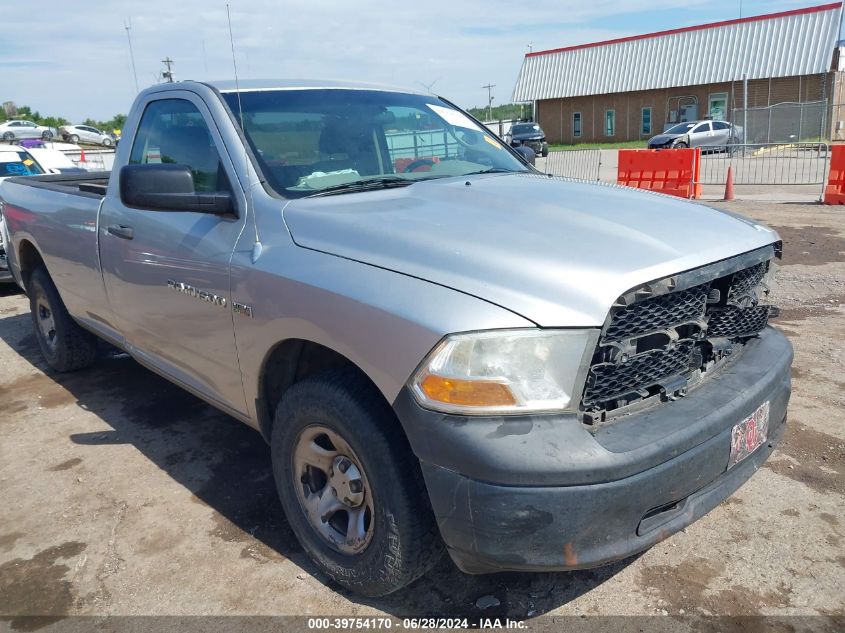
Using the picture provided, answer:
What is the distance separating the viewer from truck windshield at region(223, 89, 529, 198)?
3.06 meters

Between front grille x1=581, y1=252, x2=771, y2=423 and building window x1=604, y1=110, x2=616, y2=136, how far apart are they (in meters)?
40.6

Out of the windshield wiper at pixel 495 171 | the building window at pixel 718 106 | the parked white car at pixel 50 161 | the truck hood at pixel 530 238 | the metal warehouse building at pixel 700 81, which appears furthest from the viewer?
the building window at pixel 718 106

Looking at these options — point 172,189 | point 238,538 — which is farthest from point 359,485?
point 172,189

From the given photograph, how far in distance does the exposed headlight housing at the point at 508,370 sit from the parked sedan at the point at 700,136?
2838 cm

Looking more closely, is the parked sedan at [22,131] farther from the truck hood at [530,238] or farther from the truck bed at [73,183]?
the truck hood at [530,238]

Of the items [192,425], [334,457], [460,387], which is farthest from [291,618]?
[192,425]

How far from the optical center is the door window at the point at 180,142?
321 cm

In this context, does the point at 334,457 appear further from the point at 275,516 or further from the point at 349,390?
the point at 275,516

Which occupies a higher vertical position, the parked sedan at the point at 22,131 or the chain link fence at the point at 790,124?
the parked sedan at the point at 22,131

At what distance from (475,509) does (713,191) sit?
15.4m

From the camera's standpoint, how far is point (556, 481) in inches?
79.1

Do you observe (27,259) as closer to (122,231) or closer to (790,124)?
(122,231)

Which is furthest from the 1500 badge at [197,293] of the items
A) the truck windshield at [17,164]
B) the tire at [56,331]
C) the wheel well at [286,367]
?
the truck windshield at [17,164]

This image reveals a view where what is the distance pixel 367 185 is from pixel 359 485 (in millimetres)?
1293
